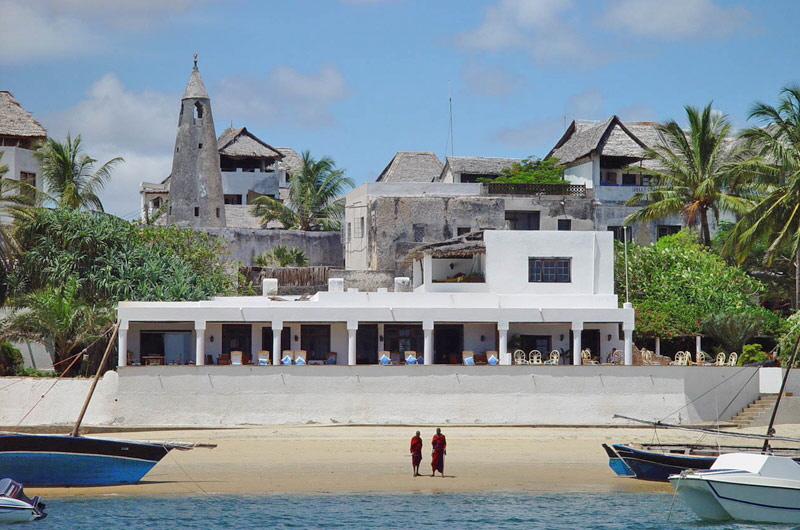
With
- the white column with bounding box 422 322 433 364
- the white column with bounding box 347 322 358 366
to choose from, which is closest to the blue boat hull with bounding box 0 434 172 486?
the white column with bounding box 347 322 358 366

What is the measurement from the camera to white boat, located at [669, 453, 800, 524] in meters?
26.3

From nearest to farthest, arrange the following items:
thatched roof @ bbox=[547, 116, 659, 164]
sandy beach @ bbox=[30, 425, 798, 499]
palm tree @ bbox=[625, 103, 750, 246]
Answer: sandy beach @ bbox=[30, 425, 798, 499]
palm tree @ bbox=[625, 103, 750, 246]
thatched roof @ bbox=[547, 116, 659, 164]

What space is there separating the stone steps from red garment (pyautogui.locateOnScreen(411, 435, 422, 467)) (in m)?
13.1

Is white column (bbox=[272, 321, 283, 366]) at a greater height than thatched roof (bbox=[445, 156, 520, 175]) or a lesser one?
lesser

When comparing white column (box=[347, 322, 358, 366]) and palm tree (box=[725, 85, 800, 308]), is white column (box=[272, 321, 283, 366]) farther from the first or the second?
palm tree (box=[725, 85, 800, 308])

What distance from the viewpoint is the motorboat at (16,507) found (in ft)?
85.5

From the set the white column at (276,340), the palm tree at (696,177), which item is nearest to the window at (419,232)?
the palm tree at (696,177)

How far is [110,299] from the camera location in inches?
1695

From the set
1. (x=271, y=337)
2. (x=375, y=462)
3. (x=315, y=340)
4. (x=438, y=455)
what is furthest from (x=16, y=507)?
(x=315, y=340)

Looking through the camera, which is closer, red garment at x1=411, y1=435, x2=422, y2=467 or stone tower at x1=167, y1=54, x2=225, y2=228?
red garment at x1=411, y1=435, x2=422, y2=467

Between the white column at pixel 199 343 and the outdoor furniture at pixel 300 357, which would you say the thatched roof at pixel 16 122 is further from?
the outdoor furniture at pixel 300 357

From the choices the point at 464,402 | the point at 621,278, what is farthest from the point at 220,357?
the point at 621,278

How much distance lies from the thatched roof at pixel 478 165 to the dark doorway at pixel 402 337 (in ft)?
73.7

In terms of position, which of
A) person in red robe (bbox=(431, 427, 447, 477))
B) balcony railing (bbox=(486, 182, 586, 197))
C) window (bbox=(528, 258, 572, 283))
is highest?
balcony railing (bbox=(486, 182, 586, 197))
